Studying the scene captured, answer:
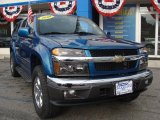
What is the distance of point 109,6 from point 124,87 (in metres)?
8.54

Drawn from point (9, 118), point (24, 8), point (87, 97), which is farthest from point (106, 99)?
point (24, 8)

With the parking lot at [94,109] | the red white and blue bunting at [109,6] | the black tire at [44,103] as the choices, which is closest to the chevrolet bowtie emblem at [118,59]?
the parking lot at [94,109]

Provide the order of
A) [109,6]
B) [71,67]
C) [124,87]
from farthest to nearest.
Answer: [109,6] < [124,87] < [71,67]

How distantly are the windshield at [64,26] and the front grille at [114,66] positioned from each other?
140 centimetres

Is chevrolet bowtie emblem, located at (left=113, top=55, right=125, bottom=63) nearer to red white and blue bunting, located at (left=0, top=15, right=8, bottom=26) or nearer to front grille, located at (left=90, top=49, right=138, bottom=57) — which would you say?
front grille, located at (left=90, top=49, right=138, bottom=57)

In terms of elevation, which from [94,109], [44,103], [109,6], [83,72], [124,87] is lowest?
[94,109]

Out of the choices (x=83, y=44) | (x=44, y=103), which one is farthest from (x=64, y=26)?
(x=44, y=103)

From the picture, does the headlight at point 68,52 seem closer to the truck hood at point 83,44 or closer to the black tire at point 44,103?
the truck hood at point 83,44

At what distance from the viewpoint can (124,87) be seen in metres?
4.81

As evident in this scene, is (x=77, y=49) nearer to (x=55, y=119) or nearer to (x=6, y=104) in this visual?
(x=55, y=119)

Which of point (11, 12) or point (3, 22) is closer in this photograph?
point (11, 12)

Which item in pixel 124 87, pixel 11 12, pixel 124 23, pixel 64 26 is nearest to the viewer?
pixel 124 87

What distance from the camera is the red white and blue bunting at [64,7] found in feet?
46.2

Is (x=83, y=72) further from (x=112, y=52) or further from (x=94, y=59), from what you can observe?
(x=112, y=52)
